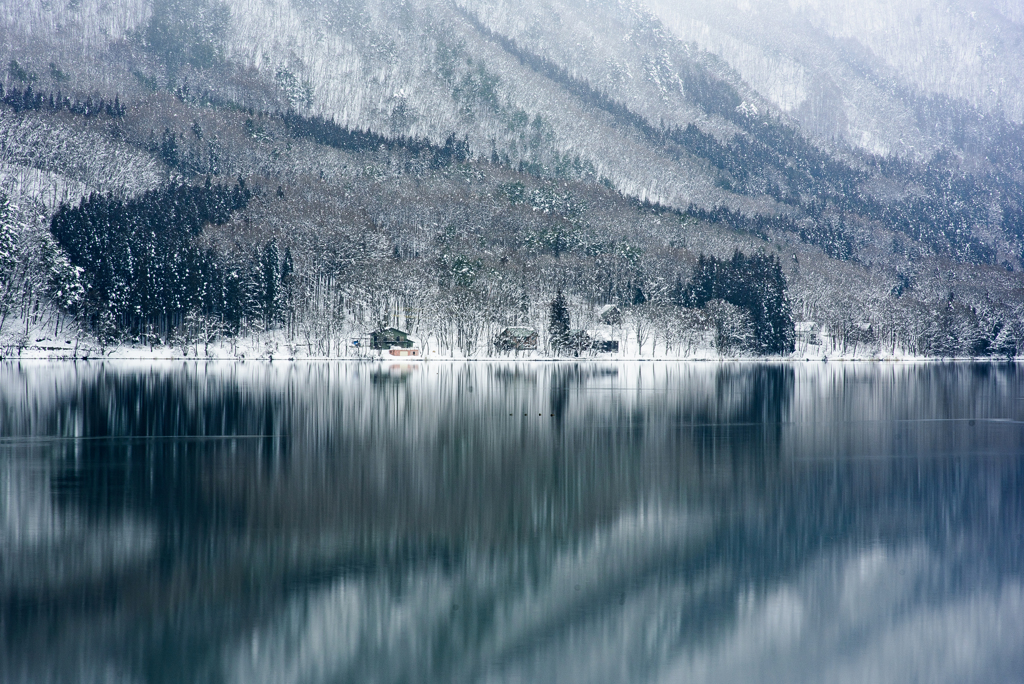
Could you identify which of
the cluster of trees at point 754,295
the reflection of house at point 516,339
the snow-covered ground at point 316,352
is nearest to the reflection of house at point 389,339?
the snow-covered ground at point 316,352

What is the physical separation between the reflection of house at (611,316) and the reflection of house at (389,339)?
35.1m

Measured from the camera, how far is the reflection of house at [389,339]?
136 m

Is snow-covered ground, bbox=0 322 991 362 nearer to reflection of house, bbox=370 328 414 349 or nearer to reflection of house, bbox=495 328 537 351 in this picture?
reflection of house, bbox=495 328 537 351

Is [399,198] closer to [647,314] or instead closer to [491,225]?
[491,225]

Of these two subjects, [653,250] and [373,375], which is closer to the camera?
[373,375]

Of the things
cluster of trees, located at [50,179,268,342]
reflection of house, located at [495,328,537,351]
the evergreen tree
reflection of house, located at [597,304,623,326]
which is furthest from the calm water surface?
reflection of house, located at [597,304,623,326]

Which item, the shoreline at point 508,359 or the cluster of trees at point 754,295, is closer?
the shoreline at point 508,359

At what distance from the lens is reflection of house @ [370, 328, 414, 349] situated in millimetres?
136375

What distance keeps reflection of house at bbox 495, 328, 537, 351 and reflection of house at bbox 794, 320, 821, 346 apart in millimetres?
49294

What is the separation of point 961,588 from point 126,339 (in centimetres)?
12228

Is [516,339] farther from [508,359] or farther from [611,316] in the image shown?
[611,316]

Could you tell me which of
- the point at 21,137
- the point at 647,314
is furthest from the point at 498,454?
the point at 21,137

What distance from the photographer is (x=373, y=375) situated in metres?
90.0

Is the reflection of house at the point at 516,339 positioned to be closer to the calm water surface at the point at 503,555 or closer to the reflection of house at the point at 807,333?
the reflection of house at the point at 807,333
